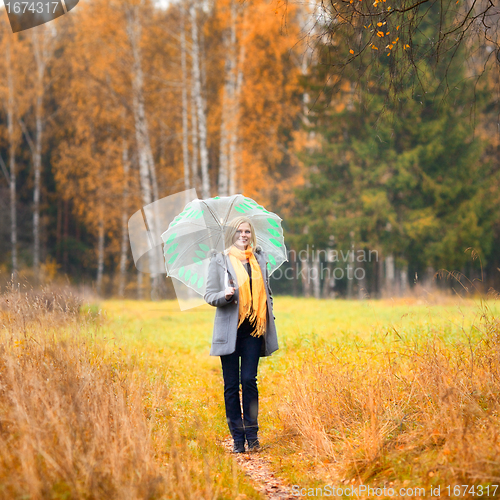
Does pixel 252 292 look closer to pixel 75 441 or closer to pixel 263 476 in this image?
pixel 263 476

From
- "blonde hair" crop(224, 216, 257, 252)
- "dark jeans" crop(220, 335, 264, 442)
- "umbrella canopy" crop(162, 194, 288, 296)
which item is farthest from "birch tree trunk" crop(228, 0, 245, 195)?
"dark jeans" crop(220, 335, 264, 442)

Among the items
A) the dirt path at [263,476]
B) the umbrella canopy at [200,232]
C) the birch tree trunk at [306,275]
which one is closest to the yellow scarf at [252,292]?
the umbrella canopy at [200,232]

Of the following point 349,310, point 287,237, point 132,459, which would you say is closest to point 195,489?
point 132,459

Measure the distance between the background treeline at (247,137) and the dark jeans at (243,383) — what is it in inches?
463

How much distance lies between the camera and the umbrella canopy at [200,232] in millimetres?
4902

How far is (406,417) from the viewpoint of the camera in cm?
413

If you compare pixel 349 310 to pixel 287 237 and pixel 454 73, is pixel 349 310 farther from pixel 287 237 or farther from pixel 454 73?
pixel 454 73

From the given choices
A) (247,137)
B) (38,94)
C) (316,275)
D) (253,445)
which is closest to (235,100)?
(247,137)

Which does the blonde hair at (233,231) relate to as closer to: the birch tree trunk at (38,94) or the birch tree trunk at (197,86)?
the birch tree trunk at (197,86)

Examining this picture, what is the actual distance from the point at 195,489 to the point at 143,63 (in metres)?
17.9

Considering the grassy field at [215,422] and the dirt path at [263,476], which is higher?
the grassy field at [215,422]

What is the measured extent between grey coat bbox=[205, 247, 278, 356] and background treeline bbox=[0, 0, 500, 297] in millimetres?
11569

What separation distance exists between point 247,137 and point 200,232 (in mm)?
14674

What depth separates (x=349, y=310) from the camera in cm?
1211
